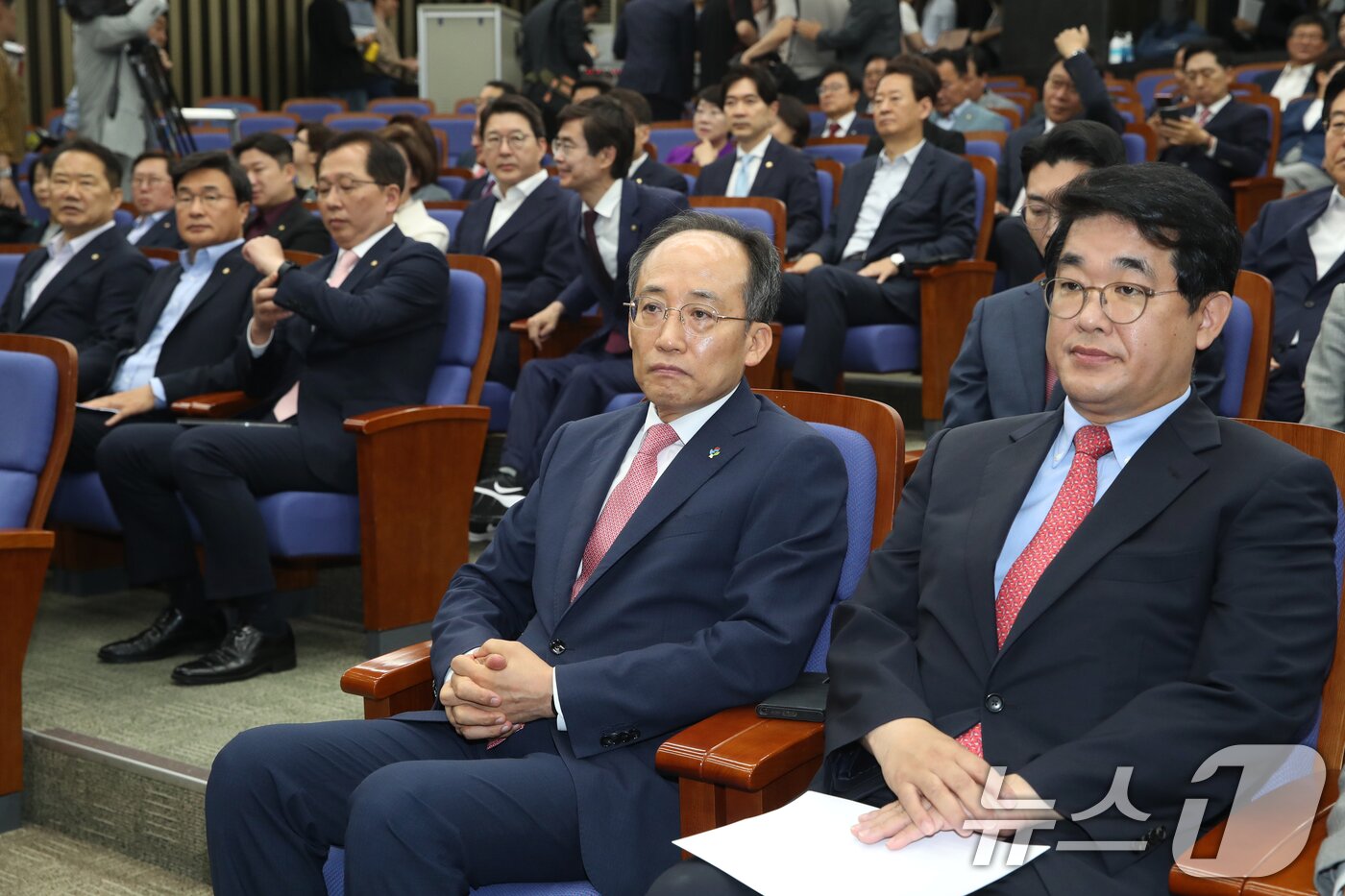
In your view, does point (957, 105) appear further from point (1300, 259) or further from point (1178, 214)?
point (1178, 214)

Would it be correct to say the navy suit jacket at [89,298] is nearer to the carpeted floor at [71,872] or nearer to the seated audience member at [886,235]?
the carpeted floor at [71,872]

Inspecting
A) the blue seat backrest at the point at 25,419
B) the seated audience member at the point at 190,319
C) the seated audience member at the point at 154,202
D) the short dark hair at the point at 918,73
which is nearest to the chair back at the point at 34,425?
the blue seat backrest at the point at 25,419

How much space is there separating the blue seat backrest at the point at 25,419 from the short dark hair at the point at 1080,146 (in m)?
1.92

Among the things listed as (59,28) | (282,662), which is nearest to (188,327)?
(282,662)

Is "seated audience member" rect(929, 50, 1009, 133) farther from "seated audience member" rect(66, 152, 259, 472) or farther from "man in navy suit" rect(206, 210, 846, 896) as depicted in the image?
"man in navy suit" rect(206, 210, 846, 896)

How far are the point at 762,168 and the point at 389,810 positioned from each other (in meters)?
3.60

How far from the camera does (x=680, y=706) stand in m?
1.67

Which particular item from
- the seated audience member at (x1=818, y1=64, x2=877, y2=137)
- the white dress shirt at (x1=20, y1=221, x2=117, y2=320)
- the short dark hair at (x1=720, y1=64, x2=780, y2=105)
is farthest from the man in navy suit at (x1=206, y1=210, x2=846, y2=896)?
the seated audience member at (x1=818, y1=64, x2=877, y2=137)

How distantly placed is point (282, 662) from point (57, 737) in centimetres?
53

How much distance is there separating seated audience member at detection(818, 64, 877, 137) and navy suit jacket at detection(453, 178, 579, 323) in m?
2.41

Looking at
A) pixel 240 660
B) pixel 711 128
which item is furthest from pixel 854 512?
pixel 711 128

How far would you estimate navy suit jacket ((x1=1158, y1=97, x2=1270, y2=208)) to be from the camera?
196 inches

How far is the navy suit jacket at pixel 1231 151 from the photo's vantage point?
4.98 meters

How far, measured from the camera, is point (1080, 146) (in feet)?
8.55
